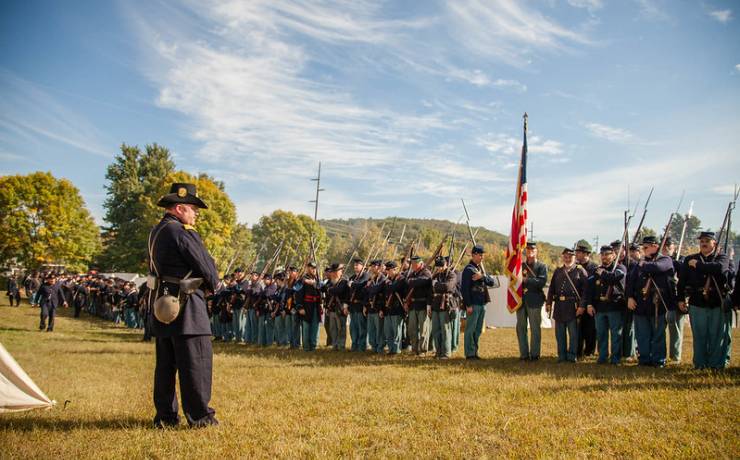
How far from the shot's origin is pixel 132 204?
196 ft

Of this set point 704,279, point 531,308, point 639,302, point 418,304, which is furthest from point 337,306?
point 704,279

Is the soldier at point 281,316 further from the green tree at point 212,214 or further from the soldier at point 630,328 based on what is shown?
the green tree at point 212,214

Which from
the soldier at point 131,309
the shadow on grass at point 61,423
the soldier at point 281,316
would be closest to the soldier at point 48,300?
the soldier at point 131,309

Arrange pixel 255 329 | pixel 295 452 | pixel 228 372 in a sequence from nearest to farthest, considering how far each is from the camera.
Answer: pixel 295 452, pixel 228 372, pixel 255 329

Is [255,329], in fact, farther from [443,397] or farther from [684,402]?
[684,402]

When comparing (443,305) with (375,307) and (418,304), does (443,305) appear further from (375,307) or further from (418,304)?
(375,307)

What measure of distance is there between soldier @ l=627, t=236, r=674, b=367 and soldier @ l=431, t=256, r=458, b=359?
12.0 feet

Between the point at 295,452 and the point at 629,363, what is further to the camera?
the point at 629,363

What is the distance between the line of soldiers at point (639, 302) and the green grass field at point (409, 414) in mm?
795

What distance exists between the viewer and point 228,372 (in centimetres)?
995

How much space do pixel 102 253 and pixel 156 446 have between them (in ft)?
193

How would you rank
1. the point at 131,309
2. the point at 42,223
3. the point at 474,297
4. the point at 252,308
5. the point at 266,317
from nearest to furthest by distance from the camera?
the point at 474,297
the point at 266,317
the point at 252,308
the point at 131,309
the point at 42,223

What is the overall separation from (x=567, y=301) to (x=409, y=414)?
19.9 ft

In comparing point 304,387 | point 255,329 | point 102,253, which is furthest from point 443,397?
point 102,253
